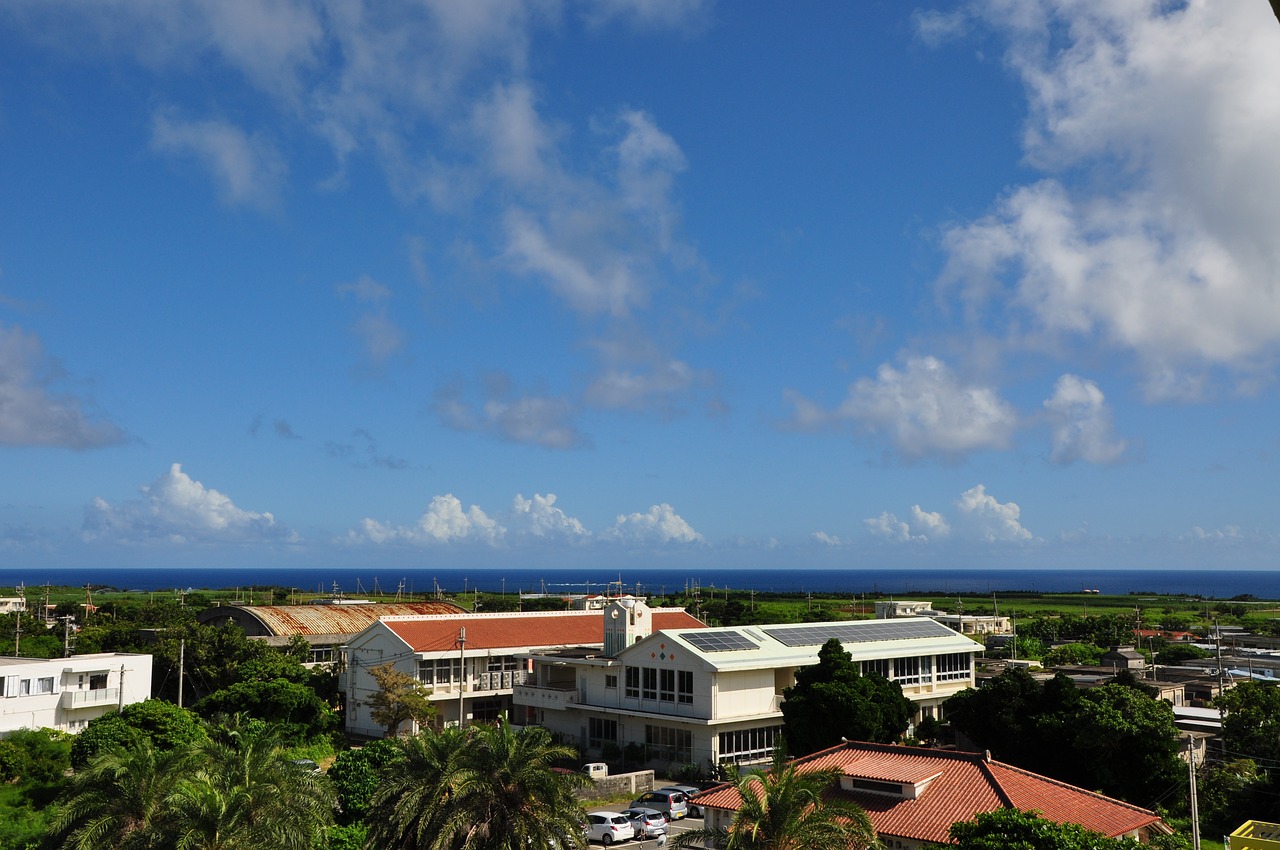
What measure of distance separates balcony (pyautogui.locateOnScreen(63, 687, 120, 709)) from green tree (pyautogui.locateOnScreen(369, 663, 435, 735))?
55.2ft

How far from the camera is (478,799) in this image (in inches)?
1108

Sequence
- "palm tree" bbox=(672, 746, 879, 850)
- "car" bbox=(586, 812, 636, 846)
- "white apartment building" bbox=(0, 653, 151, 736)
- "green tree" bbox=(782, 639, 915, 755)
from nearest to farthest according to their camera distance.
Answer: "palm tree" bbox=(672, 746, 879, 850), "car" bbox=(586, 812, 636, 846), "green tree" bbox=(782, 639, 915, 755), "white apartment building" bbox=(0, 653, 151, 736)

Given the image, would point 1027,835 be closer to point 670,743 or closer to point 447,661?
point 670,743

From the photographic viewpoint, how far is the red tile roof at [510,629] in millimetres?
63969

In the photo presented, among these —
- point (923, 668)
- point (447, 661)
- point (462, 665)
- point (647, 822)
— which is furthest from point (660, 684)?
point (923, 668)

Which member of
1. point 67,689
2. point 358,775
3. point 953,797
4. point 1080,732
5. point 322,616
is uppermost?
point 322,616

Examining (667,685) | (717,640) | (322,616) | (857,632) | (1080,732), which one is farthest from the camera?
(322,616)

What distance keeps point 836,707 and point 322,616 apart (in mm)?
56056

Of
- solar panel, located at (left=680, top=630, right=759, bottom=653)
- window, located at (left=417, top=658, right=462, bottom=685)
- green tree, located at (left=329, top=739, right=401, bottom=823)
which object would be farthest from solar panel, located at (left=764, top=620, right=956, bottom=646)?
green tree, located at (left=329, top=739, right=401, bottom=823)

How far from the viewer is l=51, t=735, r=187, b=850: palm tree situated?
2853 cm

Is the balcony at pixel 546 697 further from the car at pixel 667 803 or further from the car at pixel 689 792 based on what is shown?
the car at pixel 667 803

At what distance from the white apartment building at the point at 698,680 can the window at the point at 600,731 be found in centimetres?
6

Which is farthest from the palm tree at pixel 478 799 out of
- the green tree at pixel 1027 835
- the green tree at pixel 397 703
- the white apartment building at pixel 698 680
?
the green tree at pixel 397 703

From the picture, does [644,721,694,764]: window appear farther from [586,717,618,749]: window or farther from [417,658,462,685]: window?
[417,658,462,685]: window
